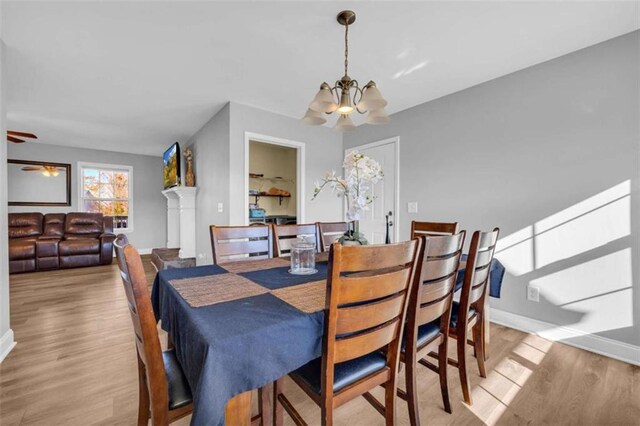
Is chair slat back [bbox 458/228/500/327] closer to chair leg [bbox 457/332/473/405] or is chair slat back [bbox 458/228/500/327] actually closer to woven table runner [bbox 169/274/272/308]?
chair leg [bbox 457/332/473/405]

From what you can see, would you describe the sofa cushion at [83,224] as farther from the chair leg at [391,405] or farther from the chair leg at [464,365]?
the chair leg at [464,365]

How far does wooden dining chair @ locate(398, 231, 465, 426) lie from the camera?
113cm

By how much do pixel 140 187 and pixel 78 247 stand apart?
83.6 inches

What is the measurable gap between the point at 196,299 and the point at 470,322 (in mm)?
1535

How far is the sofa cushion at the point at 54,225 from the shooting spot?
495 centimetres

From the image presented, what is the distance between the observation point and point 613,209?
6.70ft

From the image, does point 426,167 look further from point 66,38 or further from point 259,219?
point 66,38

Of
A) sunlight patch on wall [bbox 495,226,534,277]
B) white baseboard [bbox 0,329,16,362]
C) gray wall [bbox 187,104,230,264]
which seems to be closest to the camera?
white baseboard [bbox 0,329,16,362]

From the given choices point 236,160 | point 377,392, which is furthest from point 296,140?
point 377,392

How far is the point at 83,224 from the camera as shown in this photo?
17.1ft

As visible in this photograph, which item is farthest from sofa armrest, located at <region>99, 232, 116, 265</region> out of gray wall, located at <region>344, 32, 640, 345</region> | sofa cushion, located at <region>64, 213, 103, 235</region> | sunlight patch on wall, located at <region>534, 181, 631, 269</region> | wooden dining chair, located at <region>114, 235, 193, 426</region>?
sunlight patch on wall, located at <region>534, 181, 631, 269</region>

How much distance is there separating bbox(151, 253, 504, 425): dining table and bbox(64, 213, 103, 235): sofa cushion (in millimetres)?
5431

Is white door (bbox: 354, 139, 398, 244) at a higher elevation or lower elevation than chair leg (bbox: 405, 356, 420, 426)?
higher

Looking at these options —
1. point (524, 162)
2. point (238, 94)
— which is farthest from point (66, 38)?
point (524, 162)
